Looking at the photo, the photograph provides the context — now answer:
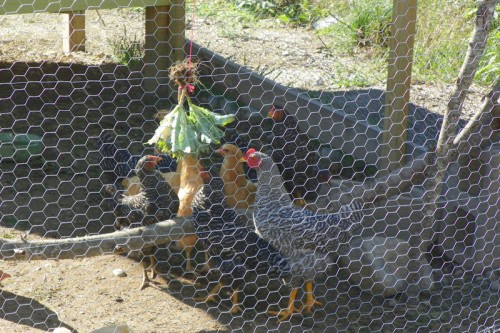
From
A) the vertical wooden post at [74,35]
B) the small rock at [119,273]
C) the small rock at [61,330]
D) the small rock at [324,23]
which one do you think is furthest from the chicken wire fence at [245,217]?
the small rock at [324,23]

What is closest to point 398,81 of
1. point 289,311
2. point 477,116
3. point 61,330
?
point 477,116

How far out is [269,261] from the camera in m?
3.56

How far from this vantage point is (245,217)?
13.0 ft

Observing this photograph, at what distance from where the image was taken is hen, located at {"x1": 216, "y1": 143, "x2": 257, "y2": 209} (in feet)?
13.5

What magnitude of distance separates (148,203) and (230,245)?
0.51m

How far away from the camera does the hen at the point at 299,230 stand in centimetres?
354

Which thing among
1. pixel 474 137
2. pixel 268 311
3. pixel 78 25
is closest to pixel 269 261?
pixel 268 311

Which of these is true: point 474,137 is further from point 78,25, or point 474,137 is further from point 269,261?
point 78,25

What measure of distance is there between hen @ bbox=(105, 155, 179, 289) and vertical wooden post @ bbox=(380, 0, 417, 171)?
1289 mm

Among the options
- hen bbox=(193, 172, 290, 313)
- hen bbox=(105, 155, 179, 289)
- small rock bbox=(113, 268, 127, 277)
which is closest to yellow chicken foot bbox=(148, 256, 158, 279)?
hen bbox=(105, 155, 179, 289)

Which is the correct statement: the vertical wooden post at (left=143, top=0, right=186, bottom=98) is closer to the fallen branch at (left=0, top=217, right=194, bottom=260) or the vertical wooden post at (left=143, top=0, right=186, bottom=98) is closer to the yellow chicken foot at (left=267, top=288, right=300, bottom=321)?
the fallen branch at (left=0, top=217, right=194, bottom=260)

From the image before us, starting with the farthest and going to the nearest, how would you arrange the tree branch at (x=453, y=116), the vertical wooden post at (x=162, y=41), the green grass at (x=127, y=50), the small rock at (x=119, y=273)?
the green grass at (x=127, y=50)
the vertical wooden post at (x=162, y=41)
the small rock at (x=119, y=273)
the tree branch at (x=453, y=116)

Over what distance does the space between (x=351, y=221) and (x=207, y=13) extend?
456 cm

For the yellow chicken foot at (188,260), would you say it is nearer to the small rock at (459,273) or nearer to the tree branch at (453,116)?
A: the tree branch at (453,116)
